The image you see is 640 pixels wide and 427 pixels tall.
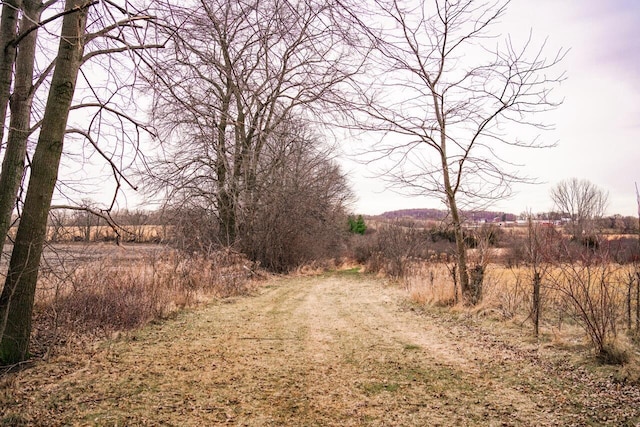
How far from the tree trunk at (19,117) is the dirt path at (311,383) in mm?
1884

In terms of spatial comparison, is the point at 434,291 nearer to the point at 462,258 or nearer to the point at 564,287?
the point at 462,258

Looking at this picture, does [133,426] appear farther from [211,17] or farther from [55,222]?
[55,222]

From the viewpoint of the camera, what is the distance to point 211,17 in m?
3.40

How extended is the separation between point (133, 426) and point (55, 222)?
3.60 m

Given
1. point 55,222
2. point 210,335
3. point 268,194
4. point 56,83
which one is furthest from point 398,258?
point 56,83

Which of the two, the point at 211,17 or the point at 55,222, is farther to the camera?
the point at 55,222

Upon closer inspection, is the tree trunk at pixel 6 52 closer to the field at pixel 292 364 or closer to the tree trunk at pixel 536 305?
the field at pixel 292 364

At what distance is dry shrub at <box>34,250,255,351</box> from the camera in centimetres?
568

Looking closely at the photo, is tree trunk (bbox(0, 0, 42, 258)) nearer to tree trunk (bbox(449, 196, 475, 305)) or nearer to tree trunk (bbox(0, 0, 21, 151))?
tree trunk (bbox(0, 0, 21, 151))

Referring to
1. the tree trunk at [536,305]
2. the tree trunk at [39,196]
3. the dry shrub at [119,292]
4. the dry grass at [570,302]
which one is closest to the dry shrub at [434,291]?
the dry grass at [570,302]

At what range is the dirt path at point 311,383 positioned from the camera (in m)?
3.56

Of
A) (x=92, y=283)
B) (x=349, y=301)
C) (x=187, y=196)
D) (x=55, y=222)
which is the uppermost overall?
(x=187, y=196)

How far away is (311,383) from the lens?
4375 millimetres

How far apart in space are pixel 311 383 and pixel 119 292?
4104mm
